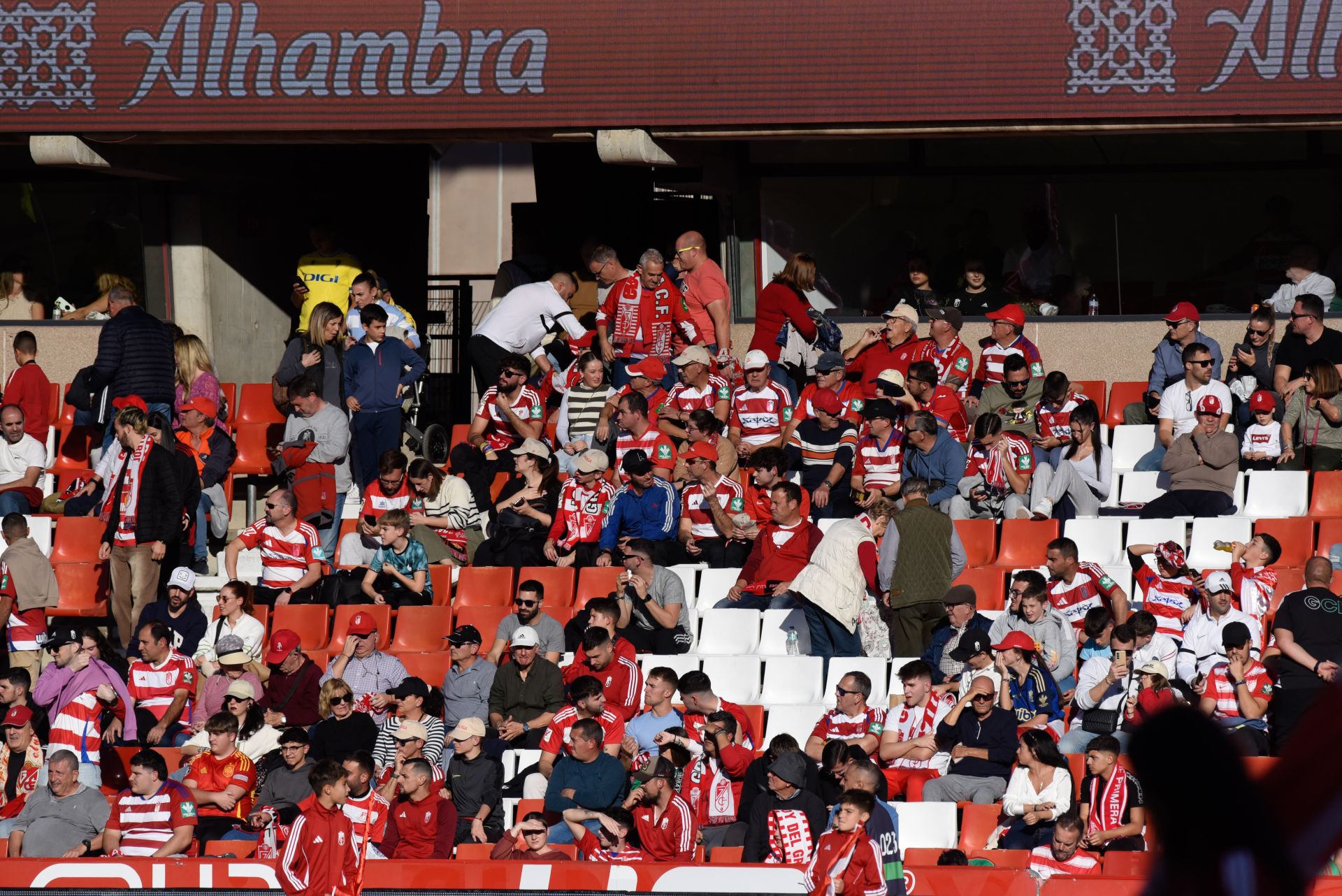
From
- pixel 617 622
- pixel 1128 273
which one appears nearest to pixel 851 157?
pixel 1128 273

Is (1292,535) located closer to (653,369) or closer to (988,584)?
(988,584)

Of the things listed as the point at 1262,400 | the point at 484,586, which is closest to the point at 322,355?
the point at 484,586

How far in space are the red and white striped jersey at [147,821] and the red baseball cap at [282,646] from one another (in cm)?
161

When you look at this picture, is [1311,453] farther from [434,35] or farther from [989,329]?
[434,35]

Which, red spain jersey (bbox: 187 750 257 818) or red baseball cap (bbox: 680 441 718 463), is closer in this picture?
red spain jersey (bbox: 187 750 257 818)

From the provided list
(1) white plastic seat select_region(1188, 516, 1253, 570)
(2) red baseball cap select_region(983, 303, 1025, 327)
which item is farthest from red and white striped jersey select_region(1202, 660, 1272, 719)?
(2) red baseball cap select_region(983, 303, 1025, 327)

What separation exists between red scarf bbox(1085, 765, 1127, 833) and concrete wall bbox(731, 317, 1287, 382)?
5.83 metres

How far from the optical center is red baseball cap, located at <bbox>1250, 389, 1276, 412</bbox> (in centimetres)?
1216

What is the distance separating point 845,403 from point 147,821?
17.9 feet

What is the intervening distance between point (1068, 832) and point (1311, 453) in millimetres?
4849

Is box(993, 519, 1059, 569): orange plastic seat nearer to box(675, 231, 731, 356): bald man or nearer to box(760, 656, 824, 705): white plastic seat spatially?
box(760, 656, 824, 705): white plastic seat

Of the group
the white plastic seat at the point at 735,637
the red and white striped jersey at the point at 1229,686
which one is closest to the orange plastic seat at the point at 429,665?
the white plastic seat at the point at 735,637

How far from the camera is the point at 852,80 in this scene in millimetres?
13188

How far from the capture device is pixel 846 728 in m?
9.88
